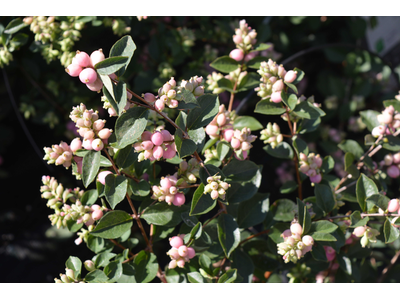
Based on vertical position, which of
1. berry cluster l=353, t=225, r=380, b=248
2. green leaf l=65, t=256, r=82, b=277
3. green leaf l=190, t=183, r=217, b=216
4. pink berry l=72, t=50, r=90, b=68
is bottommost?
green leaf l=65, t=256, r=82, b=277

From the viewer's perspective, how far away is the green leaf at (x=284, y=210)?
99 cm

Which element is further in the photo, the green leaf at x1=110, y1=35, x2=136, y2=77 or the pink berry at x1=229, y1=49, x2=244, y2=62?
the pink berry at x1=229, y1=49, x2=244, y2=62

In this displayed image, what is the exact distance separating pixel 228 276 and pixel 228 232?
12 centimetres

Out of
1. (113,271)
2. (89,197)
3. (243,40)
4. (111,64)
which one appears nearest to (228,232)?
(113,271)

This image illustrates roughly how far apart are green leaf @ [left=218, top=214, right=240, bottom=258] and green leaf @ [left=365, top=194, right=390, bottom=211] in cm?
36

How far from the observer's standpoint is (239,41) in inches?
42.4

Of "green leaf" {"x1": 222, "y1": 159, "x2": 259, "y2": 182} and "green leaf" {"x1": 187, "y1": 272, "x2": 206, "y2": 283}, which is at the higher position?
"green leaf" {"x1": 222, "y1": 159, "x2": 259, "y2": 182}

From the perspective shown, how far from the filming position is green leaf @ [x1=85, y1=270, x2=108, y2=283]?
0.82 metres

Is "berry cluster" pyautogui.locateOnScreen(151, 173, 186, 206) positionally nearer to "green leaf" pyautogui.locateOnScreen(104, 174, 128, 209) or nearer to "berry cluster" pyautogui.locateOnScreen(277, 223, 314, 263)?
"green leaf" pyautogui.locateOnScreen(104, 174, 128, 209)

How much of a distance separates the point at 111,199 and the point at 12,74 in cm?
134

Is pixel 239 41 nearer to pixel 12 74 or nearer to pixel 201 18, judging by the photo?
pixel 201 18

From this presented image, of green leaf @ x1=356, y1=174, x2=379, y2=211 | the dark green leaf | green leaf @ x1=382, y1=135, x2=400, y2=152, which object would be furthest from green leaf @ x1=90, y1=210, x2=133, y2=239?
green leaf @ x1=382, y1=135, x2=400, y2=152

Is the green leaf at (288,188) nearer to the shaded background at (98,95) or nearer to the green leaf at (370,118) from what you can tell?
the green leaf at (370,118)
